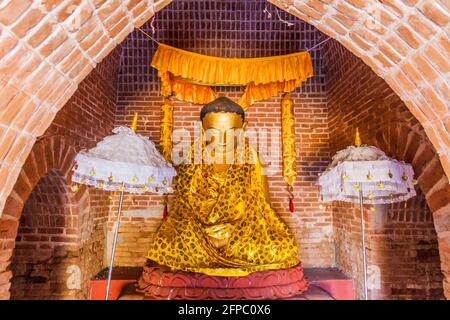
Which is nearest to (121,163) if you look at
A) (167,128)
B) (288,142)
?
(167,128)

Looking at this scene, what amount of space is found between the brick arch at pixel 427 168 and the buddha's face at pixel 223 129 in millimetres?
1816

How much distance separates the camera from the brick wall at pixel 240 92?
15.1 feet

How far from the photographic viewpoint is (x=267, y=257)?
333cm

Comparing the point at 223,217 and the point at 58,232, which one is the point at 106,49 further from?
the point at 58,232

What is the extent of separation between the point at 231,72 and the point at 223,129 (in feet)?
3.04

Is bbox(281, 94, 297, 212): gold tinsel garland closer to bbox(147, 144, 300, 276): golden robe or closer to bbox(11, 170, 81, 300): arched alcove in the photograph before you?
bbox(147, 144, 300, 276): golden robe

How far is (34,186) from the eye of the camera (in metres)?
2.90

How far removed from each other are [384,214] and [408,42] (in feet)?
9.17

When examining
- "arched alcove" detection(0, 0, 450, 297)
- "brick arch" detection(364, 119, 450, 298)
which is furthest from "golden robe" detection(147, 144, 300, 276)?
"arched alcove" detection(0, 0, 450, 297)

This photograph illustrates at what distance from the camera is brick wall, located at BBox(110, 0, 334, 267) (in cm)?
459

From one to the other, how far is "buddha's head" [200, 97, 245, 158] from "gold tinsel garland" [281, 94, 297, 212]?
2.66 ft

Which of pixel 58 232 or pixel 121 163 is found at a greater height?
pixel 121 163
